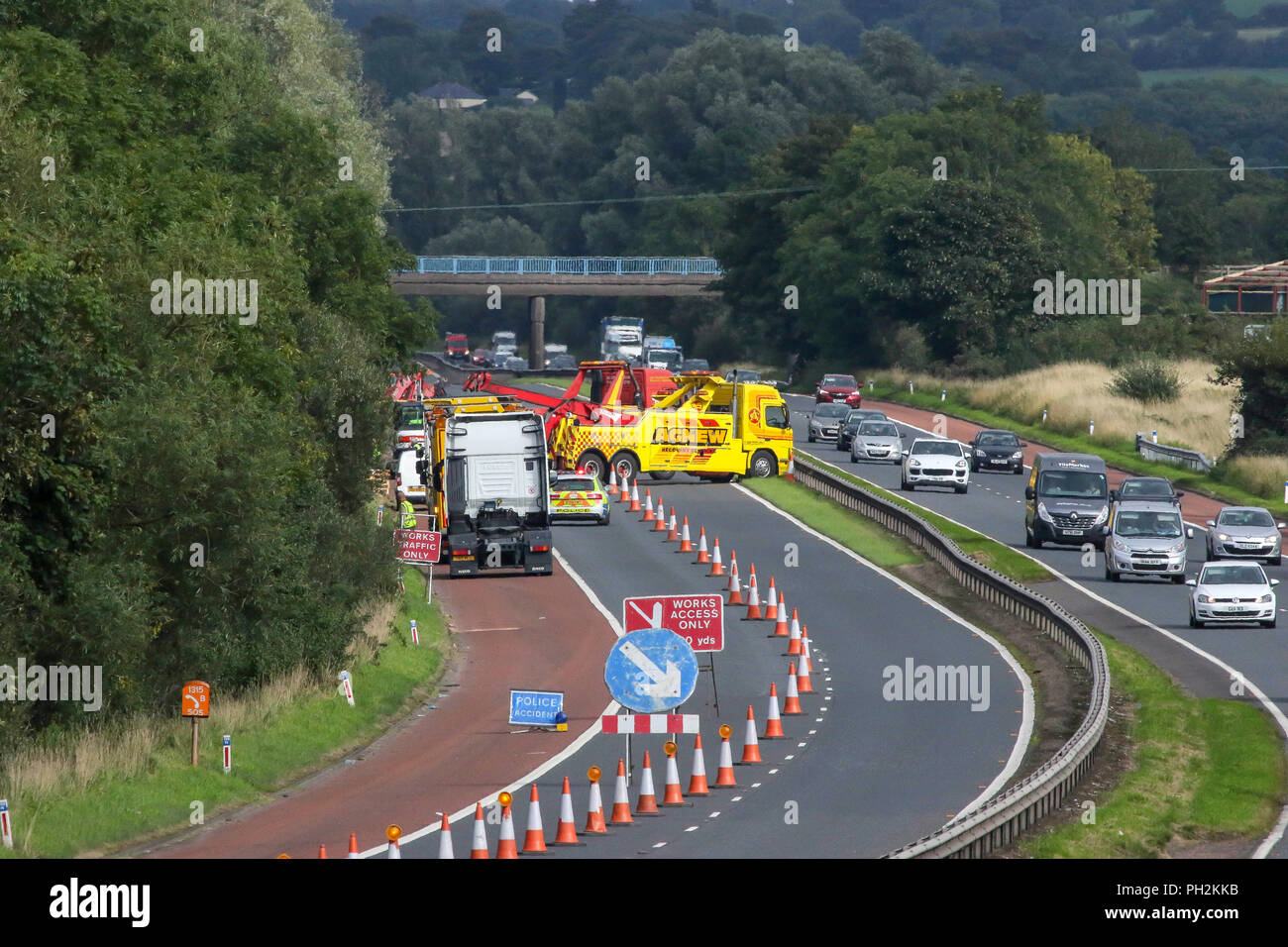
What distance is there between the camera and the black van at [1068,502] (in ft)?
155

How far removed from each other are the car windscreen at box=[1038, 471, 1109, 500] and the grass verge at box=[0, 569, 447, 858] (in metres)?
19.6

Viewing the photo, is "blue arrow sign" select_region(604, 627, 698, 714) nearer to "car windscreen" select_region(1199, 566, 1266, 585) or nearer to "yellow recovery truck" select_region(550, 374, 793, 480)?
"car windscreen" select_region(1199, 566, 1266, 585)

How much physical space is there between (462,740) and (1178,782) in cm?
972

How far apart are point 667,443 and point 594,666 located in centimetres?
2360

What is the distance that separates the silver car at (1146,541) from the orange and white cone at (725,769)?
20918 millimetres

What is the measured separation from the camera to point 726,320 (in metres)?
124

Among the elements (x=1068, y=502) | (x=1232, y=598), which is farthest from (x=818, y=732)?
(x=1068, y=502)

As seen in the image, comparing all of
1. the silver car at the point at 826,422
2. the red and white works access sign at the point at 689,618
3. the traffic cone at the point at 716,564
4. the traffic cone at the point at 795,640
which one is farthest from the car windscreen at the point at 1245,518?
the silver car at the point at 826,422

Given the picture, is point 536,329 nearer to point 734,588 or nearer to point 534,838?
point 734,588

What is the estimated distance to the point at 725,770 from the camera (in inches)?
960

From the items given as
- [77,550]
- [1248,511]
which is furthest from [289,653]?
[1248,511]

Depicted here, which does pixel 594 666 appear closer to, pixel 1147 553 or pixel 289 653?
pixel 289 653

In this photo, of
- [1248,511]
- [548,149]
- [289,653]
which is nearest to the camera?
[289,653]

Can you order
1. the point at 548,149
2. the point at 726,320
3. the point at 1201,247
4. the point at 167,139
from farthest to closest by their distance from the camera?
1. the point at 548,149
2. the point at 1201,247
3. the point at 726,320
4. the point at 167,139
